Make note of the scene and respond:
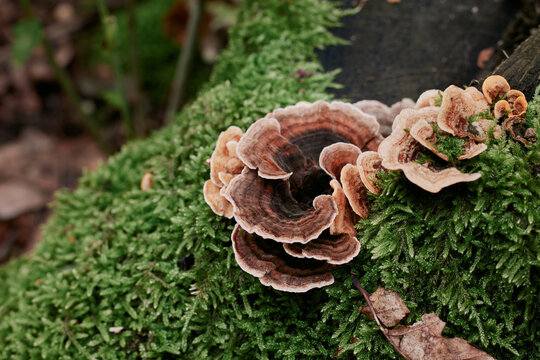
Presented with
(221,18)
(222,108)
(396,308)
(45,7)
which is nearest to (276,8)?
(222,108)

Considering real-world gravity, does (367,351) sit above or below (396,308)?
below

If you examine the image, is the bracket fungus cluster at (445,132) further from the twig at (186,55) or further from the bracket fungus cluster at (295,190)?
the twig at (186,55)

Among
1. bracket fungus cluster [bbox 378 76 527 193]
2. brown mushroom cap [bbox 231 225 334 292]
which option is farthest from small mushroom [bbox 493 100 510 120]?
brown mushroom cap [bbox 231 225 334 292]

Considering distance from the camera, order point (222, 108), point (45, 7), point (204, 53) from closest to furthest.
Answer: point (222, 108) → point (204, 53) → point (45, 7)

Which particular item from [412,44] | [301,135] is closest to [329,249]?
[301,135]

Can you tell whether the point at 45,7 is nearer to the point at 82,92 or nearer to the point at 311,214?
the point at 82,92
